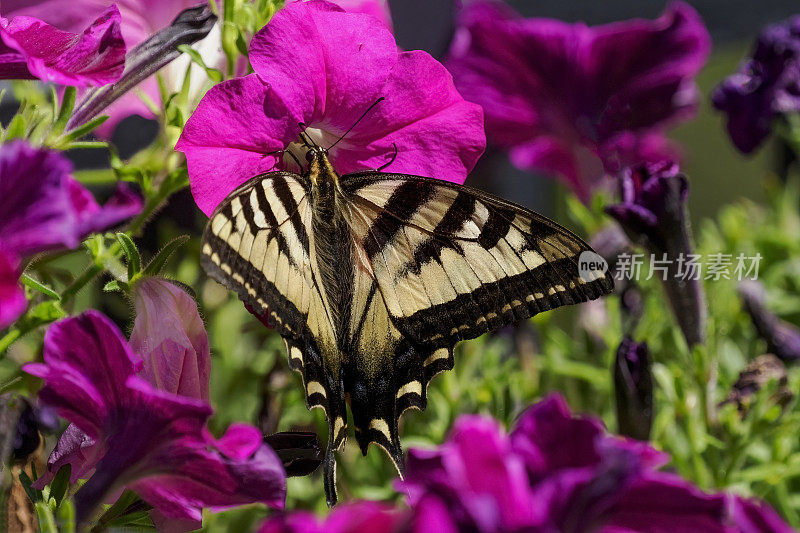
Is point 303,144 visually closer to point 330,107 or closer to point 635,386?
point 330,107

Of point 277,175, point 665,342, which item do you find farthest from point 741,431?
point 277,175

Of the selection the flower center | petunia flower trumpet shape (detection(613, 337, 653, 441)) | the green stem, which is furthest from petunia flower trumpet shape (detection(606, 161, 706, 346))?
the green stem

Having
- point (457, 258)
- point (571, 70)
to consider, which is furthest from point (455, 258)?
point (571, 70)

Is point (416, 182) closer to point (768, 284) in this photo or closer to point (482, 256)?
point (482, 256)

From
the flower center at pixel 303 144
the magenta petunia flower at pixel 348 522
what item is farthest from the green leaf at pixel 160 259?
the magenta petunia flower at pixel 348 522

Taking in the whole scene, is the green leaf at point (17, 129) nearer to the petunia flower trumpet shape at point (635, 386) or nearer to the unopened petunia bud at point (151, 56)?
the unopened petunia bud at point (151, 56)
